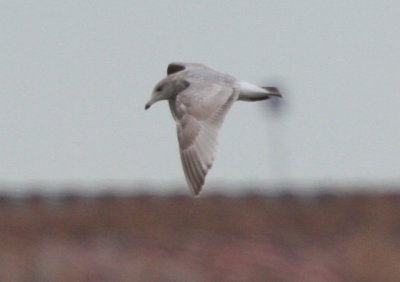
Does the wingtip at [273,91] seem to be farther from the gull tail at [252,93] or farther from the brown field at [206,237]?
the brown field at [206,237]

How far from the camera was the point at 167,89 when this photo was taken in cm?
1103

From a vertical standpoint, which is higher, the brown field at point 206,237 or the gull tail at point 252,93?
the gull tail at point 252,93

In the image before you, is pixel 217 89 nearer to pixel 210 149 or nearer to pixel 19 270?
pixel 210 149

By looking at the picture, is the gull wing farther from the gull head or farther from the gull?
the gull head

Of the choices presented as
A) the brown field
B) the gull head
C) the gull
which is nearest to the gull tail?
the gull

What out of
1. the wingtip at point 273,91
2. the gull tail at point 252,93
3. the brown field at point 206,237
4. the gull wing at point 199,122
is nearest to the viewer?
the gull wing at point 199,122

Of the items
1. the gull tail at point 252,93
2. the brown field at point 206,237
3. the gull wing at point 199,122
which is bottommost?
the brown field at point 206,237

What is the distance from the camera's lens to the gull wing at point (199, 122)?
33.2 ft

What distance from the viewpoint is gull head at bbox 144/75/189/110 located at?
36.1ft

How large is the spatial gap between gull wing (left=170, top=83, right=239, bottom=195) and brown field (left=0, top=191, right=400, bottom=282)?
530 centimetres

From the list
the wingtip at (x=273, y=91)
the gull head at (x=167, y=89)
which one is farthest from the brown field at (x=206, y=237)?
the wingtip at (x=273, y=91)

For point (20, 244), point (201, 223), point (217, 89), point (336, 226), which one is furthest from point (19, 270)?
point (217, 89)

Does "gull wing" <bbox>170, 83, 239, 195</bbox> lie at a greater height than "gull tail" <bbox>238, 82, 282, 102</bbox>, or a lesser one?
lesser

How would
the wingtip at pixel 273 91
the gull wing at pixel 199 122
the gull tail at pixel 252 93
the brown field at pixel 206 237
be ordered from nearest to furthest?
the gull wing at pixel 199 122, the gull tail at pixel 252 93, the wingtip at pixel 273 91, the brown field at pixel 206 237
